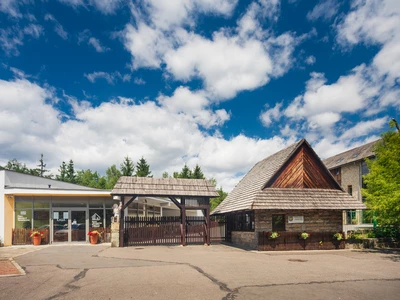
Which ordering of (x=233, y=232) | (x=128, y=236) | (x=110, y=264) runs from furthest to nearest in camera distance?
1. (x=233, y=232)
2. (x=128, y=236)
3. (x=110, y=264)

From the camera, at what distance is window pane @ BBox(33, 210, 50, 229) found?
24391 mm

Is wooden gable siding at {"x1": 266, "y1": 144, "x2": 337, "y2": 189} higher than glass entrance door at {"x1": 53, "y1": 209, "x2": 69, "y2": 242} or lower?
higher

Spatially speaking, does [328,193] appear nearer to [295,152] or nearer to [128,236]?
[295,152]

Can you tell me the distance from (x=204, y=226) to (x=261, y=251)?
4.99 meters

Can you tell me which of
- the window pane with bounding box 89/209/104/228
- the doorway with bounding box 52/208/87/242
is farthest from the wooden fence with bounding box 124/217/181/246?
the doorway with bounding box 52/208/87/242

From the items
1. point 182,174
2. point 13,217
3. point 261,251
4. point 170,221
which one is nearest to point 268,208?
point 261,251

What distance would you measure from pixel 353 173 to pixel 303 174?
24611 millimetres

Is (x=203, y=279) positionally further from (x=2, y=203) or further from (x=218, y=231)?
(x=2, y=203)

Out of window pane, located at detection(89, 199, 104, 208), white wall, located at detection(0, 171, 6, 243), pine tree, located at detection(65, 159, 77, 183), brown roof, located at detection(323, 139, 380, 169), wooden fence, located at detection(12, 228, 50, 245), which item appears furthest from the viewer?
pine tree, located at detection(65, 159, 77, 183)

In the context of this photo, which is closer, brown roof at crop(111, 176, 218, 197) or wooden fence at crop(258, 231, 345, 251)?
wooden fence at crop(258, 231, 345, 251)

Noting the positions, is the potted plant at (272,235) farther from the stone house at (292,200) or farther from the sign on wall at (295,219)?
the sign on wall at (295,219)

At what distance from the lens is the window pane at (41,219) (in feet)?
80.0

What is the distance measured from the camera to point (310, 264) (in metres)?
14.0

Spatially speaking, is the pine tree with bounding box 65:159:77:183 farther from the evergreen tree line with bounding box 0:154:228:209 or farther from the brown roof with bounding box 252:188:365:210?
the brown roof with bounding box 252:188:365:210
